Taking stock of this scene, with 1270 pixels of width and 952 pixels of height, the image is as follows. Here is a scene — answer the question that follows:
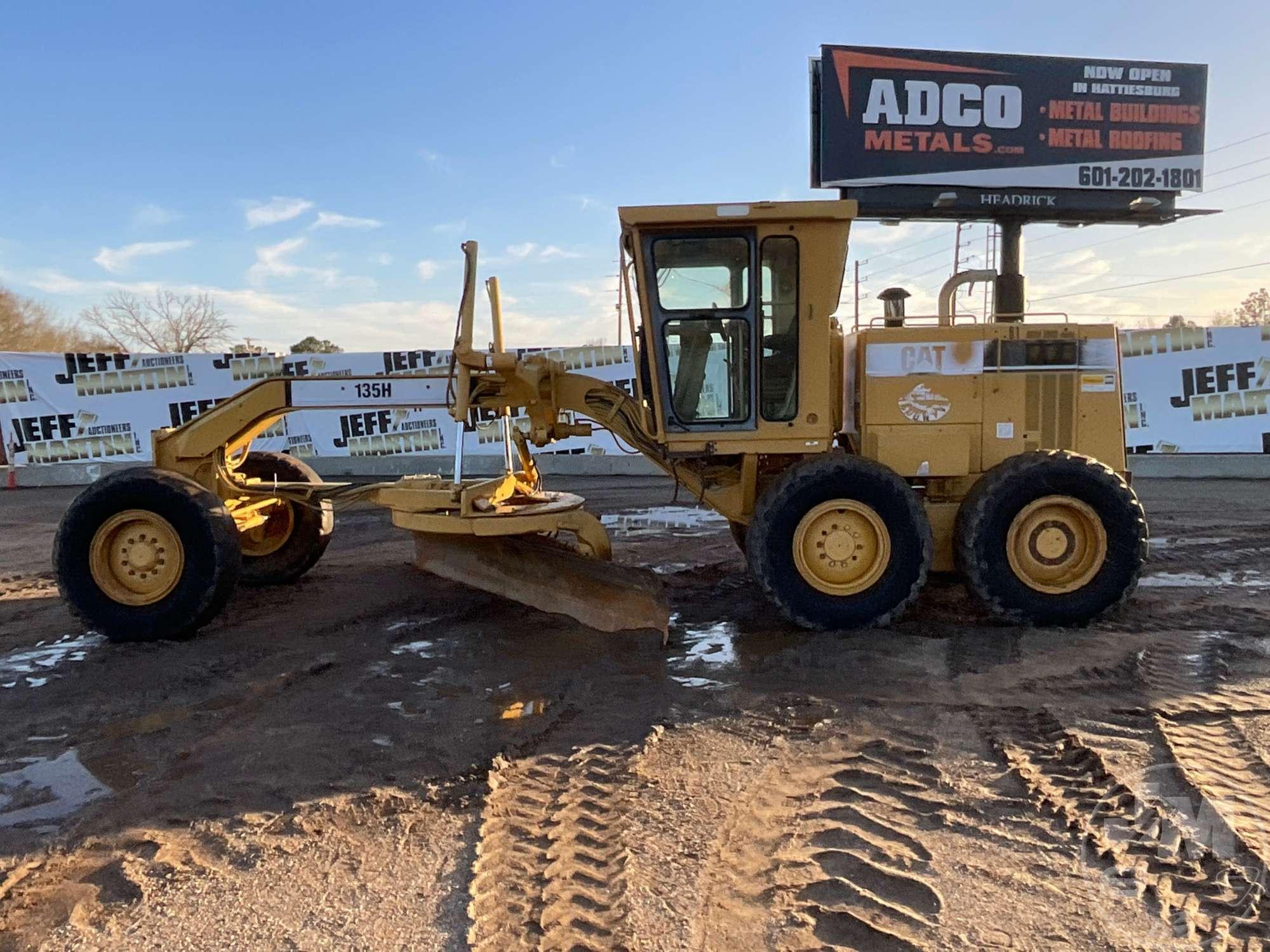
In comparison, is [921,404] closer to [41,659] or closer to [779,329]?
[779,329]

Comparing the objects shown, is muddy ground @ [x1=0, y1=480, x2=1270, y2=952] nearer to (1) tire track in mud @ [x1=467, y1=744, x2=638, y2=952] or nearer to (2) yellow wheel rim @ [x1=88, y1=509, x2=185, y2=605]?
(1) tire track in mud @ [x1=467, y1=744, x2=638, y2=952]

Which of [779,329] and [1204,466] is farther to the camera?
[1204,466]

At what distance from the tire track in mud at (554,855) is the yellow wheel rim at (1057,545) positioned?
10.00 feet

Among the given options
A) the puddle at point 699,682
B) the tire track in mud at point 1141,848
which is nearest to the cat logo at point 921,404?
the puddle at point 699,682

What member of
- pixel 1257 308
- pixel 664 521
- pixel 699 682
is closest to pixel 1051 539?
pixel 699 682

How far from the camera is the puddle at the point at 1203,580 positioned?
6652 millimetres

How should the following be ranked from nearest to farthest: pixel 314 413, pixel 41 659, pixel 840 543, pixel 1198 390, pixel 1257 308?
1. pixel 41 659
2. pixel 840 543
3. pixel 1198 390
4. pixel 314 413
5. pixel 1257 308

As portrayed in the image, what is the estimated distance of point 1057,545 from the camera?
547cm

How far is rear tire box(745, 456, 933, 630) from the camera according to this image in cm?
530

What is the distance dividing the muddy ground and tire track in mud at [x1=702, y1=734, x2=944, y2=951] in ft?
0.04

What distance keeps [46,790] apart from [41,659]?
6.86 ft

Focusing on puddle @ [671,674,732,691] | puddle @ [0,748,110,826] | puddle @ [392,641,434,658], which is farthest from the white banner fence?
puddle @ [0,748,110,826]

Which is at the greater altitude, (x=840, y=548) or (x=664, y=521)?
(x=840, y=548)

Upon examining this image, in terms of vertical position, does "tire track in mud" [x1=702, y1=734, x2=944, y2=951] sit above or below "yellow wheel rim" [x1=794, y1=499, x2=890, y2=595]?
below
